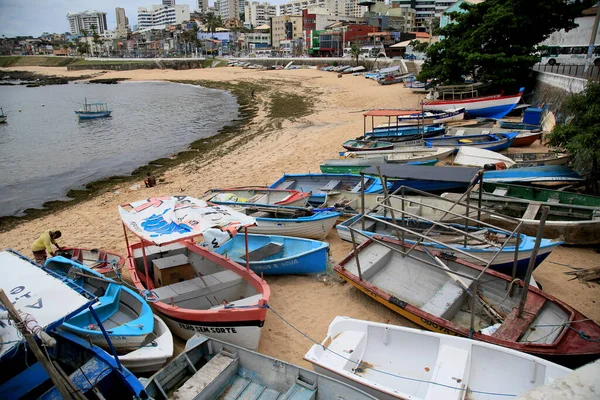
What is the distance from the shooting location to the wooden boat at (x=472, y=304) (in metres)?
6.36

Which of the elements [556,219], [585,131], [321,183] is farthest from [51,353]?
[585,131]

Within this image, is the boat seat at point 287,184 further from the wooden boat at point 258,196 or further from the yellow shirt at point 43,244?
the yellow shirt at point 43,244

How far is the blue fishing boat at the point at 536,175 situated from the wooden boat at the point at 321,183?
429 cm

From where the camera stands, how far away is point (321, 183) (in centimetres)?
1525

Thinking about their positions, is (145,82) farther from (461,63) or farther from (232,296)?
(232,296)

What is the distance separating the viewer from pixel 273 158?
2198 centimetres

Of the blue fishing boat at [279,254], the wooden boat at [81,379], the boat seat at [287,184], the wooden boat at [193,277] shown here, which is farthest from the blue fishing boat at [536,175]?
the wooden boat at [81,379]

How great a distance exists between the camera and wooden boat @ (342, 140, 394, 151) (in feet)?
63.4

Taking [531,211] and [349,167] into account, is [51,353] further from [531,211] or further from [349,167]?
[349,167]

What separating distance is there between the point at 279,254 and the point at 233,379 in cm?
460

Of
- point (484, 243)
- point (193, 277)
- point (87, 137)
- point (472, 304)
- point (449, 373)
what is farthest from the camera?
point (87, 137)

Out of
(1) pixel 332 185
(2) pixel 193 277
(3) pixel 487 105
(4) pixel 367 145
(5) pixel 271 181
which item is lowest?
(5) pixel 271 181

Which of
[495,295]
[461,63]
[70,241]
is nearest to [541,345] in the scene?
[495,295]

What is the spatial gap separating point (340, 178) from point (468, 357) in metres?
9.42
